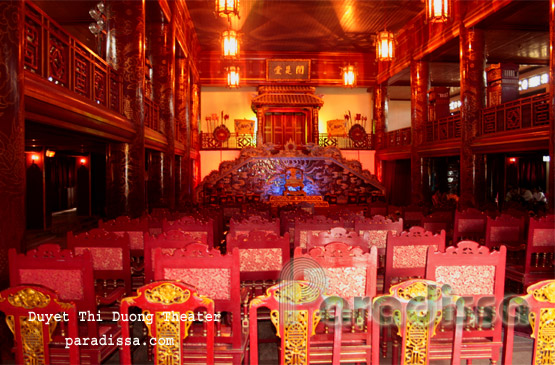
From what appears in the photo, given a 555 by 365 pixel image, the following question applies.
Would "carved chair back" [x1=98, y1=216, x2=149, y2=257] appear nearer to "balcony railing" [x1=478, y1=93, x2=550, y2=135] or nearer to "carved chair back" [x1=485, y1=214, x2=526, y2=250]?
A: "carved chair back" [x1=485, y1=214, x2=526, y2=250]

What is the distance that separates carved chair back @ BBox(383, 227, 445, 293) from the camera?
3.04 m

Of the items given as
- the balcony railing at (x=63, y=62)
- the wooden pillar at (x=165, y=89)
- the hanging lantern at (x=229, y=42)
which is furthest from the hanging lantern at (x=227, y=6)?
the wooden pillar at (x=165, y=89)

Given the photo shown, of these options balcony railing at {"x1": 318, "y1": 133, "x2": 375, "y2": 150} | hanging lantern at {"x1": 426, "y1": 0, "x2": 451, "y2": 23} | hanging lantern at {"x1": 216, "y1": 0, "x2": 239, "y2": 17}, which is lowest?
balcony railing at {"x1": 318, "y1": 133, "x2": 375, "y2": 150}

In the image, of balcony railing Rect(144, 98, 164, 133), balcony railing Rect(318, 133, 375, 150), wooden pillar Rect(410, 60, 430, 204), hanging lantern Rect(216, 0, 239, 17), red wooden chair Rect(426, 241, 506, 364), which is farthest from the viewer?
balcony railing Rect(318, 133, 375, 150)

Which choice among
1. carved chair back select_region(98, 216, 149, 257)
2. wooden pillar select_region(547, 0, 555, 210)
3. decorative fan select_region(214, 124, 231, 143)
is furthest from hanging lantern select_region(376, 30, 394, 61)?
decorative fan select_region(214, 124, 231, 143)

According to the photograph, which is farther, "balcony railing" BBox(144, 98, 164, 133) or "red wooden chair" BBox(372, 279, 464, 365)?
"balcony railing" BBox(144, 98, 164, 133)

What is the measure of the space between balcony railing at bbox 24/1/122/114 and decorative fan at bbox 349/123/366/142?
13.2 meters

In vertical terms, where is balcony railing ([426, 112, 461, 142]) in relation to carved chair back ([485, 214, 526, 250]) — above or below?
above

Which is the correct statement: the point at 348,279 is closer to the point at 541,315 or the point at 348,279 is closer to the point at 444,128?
the point at 541,315

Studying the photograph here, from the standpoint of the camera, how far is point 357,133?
18297 millimetres

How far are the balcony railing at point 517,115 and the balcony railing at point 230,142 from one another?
10.2m

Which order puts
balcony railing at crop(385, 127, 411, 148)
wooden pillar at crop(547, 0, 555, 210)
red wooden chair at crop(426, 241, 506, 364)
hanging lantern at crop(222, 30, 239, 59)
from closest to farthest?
1. red wooden chair at crop(426, 241, 506, 364)
2. wooden pillar at crop(547, 0, 555, 210)
3. hanging lantern at crop(222, 30, 239, 59)
4. balcony railing at crop(385, 127, 411, 148)

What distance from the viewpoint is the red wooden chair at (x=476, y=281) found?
2.25 meters

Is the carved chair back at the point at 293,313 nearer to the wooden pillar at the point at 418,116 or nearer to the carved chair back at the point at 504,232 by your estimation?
the carved chair back at the point at 504,232
